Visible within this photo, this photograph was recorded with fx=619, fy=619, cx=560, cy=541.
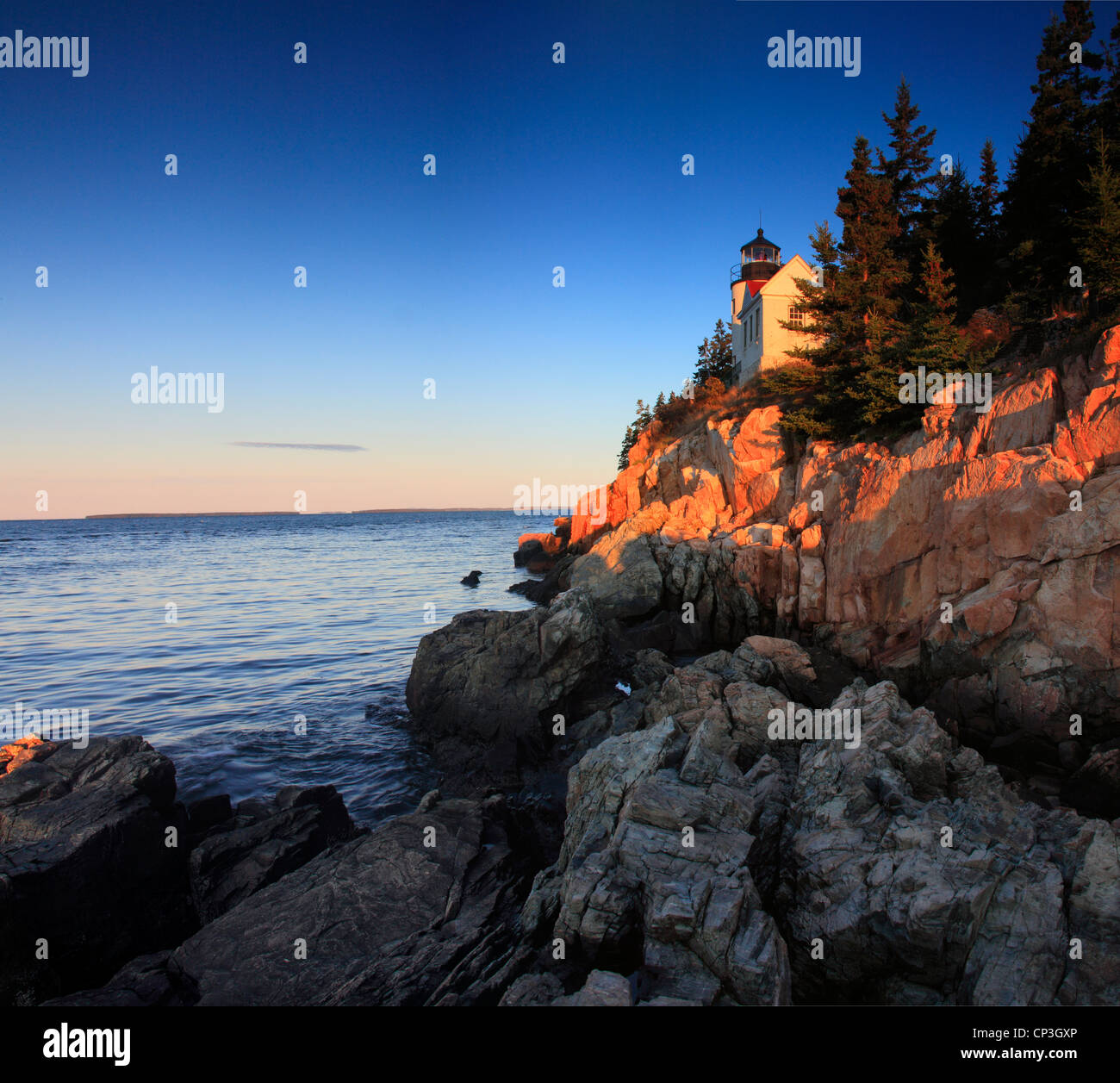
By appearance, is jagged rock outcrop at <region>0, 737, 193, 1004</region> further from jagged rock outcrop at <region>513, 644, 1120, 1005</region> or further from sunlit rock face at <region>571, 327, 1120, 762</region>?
sunlit rock face at <region>571, 327, 1120, 762</region>

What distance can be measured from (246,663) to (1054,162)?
1487 inches

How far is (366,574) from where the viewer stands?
51594mm

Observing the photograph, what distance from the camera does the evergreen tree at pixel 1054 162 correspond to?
77.2 feet

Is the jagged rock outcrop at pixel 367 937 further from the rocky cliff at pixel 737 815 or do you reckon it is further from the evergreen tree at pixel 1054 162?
the evergreen tree at pixel 1054 162

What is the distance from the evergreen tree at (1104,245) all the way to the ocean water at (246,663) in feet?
72.4

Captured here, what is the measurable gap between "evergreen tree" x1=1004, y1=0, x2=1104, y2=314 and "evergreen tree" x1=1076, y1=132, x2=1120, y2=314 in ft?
13.1

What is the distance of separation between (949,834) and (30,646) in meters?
33.2

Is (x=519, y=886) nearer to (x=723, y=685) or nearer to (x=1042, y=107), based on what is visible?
(x=723, y=685)

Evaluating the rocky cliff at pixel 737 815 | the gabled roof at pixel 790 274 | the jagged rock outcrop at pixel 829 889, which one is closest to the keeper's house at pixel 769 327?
the gabled roof at pixel 790 274

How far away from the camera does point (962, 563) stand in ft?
49.2

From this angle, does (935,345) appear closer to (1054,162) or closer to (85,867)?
(1054,162)

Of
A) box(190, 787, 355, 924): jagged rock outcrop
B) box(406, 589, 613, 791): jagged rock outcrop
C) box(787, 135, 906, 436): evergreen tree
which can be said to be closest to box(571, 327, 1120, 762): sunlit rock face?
box(787, 135, 906, 436): evergreen tree

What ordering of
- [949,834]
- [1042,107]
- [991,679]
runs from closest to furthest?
[949,834], [991,679], [1042,107]
